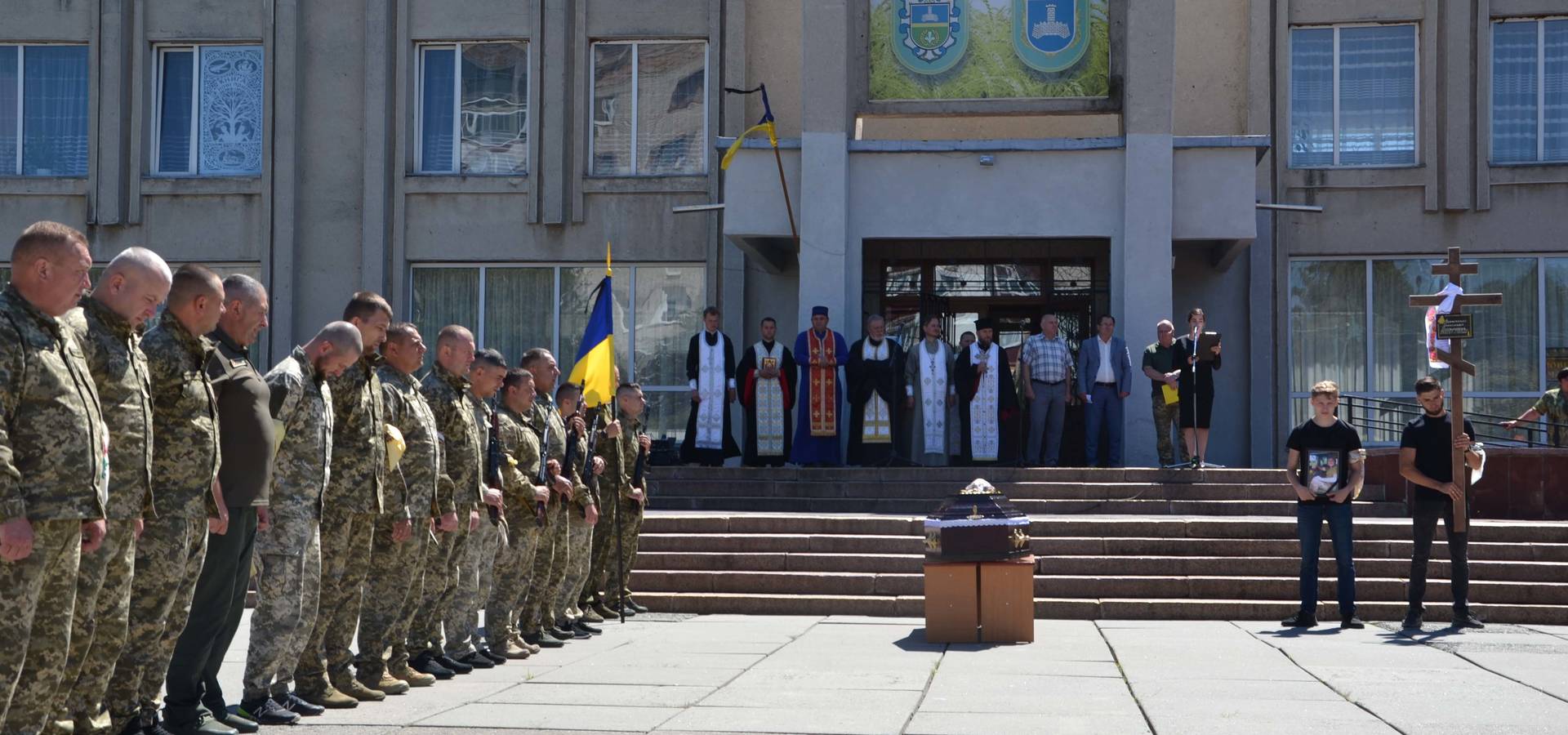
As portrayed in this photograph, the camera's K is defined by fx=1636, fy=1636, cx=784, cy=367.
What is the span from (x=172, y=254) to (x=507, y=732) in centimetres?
1799

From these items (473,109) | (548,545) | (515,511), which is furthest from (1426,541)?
(473,109)

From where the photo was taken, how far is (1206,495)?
54.0 feet

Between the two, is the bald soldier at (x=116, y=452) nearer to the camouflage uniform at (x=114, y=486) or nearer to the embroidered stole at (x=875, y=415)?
the camouflage uniform at (x=114, y=486)

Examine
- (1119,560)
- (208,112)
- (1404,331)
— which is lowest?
(1119,560)

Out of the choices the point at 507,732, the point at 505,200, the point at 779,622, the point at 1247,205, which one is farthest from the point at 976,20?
the point at 507,732

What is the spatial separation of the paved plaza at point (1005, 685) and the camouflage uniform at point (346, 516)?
310 mm

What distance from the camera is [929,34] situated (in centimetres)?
1970

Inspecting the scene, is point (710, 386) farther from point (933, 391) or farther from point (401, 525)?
point (401, 525)

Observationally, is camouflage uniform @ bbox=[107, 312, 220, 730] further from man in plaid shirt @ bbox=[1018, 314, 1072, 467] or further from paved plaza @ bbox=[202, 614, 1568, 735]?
man in plaid shirt @ bbox=[1018, 314, 1072, 467]

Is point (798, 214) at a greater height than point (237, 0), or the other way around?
point (237, 0)

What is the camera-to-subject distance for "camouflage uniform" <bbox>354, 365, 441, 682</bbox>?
26.6ft

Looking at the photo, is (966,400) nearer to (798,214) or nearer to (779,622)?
(798,214)

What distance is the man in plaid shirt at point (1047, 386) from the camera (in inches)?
726

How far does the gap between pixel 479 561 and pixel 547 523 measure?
3.64 ft
